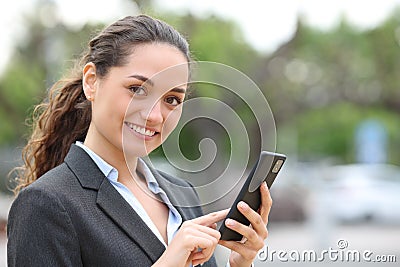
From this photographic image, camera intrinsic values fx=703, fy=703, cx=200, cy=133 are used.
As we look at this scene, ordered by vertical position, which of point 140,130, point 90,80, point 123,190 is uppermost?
point 90,80

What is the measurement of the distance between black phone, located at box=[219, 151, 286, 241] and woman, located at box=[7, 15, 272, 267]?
0.07 ft

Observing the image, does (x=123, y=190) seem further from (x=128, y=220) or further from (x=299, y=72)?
(x=299, y=72)

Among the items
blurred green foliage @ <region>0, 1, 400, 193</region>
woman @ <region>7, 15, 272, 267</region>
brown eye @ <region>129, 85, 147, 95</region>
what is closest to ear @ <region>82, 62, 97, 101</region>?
woman @ <region>7, 15, 272, 267</region>

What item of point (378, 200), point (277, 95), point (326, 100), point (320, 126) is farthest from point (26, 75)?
point (320, 126)

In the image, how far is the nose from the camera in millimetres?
1652

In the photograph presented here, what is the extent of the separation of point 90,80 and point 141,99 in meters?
0.19

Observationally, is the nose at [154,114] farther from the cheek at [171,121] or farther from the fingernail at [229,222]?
the fingernail at [229,222]

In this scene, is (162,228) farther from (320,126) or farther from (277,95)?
(320,126)

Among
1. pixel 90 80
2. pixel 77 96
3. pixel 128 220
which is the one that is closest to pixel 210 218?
pixel 128 220

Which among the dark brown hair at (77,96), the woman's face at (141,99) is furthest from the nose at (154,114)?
the dark brown hair at (77,96)

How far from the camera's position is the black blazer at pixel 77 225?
4.97 feet

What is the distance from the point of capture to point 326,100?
20875 mm

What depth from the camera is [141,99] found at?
1.64 metres

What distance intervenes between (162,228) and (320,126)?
90.7ft
